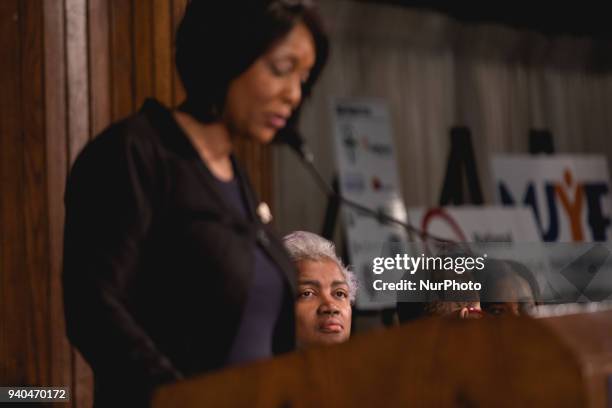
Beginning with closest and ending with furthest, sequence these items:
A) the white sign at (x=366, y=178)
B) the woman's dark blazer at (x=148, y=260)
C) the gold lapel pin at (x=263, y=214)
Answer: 1. the woman's dark blazer at (x=148, y=260)
2. the gold lapel pin at (x=263, y=214)
3. the white sign at (x=366, y=178)

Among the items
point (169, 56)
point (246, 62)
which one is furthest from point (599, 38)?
point (246, 62)

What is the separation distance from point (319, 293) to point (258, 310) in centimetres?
127

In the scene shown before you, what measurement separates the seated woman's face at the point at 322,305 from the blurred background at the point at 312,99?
1.79 feet

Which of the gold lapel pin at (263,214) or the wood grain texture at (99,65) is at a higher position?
the wood grain texture at (99,65)

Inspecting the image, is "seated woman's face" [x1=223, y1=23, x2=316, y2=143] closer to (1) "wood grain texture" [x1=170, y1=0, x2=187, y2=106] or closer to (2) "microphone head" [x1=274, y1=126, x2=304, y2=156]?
(2) "microphone head" [x1=274, y1=126, x2=304, y2=156]

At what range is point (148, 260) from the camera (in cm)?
119

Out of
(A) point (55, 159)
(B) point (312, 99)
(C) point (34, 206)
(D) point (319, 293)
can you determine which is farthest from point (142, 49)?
(B) point (312, 99)

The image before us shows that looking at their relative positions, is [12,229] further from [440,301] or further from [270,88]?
[270,88]

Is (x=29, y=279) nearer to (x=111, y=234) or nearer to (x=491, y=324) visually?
(x=111, y=234)

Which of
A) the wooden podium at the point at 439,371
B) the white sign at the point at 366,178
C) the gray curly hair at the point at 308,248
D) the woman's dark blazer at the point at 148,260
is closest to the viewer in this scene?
the wooden podium at the point at 439,371

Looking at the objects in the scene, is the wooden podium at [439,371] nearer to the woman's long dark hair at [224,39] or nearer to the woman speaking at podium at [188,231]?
the woman speaking at podium at [188,231]

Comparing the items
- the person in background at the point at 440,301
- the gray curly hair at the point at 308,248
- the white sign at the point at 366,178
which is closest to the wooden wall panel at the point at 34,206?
the gray curly hair at the point at 308,248

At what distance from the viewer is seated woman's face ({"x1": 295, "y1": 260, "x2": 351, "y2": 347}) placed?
238 centimetres

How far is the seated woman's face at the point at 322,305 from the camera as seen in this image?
7.80 feet
